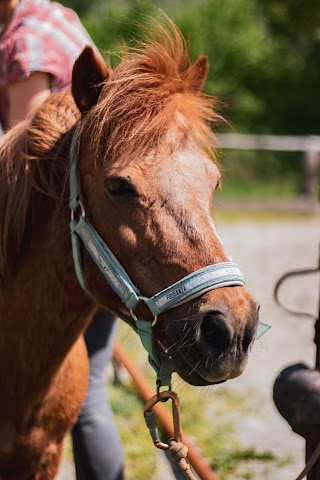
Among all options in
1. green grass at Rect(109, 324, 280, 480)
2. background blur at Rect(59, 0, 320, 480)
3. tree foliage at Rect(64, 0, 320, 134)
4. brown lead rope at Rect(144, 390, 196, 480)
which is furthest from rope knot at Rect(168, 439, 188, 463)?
tree foliage at Rect(64, 0, 320, 134)

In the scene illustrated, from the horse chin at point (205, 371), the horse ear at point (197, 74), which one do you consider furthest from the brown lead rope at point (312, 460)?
the horse ear at point (197, 74)

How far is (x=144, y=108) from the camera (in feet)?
7.14

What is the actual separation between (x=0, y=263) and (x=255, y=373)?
3.50 m

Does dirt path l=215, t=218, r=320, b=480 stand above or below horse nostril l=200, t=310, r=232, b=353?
below

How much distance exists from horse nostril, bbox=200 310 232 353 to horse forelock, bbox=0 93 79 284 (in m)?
0.74

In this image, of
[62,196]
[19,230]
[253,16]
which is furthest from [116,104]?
[253,16]

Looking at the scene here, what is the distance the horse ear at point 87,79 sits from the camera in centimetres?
216

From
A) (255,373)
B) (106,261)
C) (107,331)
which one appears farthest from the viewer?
(255,373)

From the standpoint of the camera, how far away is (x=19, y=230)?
2.33 meters

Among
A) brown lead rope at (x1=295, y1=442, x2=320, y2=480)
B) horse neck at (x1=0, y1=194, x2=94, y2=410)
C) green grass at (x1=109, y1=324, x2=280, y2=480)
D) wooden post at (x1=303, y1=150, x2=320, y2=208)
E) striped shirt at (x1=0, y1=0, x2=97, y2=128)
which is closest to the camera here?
brown lead rope at (x1=295, y1=442, x2=320, y2=480)

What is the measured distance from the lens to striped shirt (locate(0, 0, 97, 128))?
8.21 feet

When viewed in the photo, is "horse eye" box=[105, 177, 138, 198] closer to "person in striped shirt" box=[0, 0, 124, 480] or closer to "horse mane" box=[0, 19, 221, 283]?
"horse mane" box=[0, 19, 221, 283]

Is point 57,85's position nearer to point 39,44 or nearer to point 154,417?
point 39,44

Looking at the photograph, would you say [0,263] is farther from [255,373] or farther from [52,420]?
[255,373]
